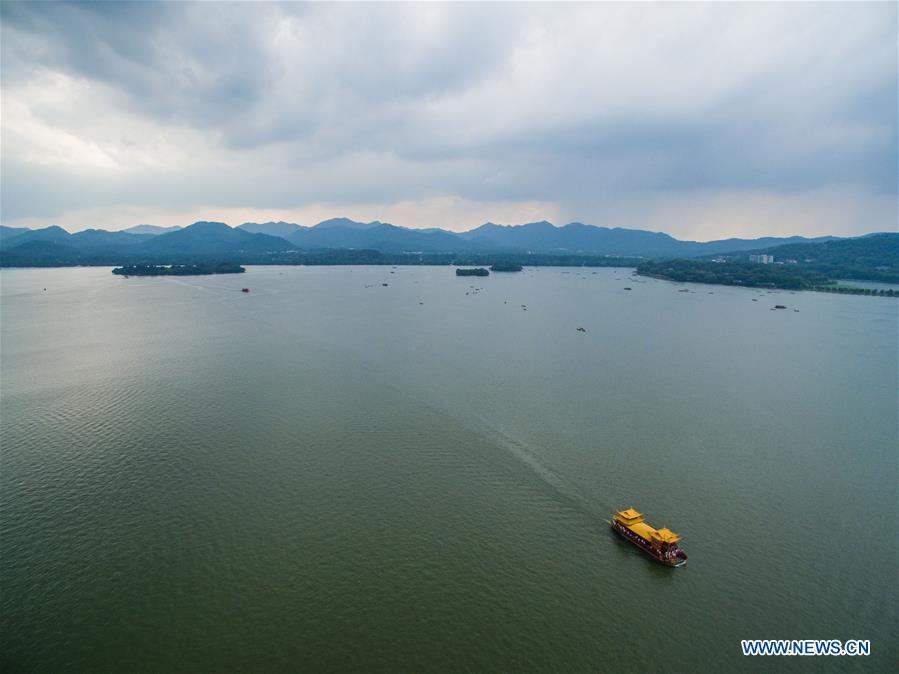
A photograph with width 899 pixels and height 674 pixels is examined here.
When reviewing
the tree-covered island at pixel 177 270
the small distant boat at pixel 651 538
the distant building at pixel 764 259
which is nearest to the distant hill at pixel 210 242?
the tree-covered island at pixel 177 270

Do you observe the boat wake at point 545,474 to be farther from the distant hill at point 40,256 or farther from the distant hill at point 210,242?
the distant hill at point 210,242

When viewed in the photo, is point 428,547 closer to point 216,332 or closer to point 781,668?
point 781,668

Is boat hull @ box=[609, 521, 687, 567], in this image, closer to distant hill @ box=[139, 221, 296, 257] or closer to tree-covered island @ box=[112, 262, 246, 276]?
tree-covered island @ box=[112, 262, 246, 276]

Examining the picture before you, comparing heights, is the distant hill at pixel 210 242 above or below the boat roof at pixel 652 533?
above

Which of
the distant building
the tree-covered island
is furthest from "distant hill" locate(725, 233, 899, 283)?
the tree-covered island


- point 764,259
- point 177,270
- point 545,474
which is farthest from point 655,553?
point 764,259

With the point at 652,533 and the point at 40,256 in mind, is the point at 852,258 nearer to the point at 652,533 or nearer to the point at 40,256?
the point at 652,533
